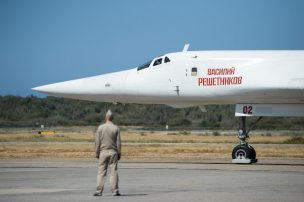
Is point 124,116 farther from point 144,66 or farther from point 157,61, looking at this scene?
point 157,61

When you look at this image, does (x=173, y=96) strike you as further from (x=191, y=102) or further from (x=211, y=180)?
(x=211, y=180)

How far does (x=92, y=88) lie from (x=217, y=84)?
437 cm

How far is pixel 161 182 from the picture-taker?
58.5 feet

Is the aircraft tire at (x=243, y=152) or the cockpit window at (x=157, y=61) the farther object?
the cockpit window at (x=157, y=61)

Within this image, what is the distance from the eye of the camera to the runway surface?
48.3 feet

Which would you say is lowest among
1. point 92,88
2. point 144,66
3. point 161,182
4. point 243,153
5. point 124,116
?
point 161,182

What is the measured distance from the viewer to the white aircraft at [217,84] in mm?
24469

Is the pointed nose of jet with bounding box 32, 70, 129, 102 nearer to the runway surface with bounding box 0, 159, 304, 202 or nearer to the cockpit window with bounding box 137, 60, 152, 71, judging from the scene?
the cockpit window with bounding box 137, 60, 152, 71

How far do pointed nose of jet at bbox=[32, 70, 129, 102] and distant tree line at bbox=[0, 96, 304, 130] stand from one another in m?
53.2

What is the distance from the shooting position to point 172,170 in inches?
857

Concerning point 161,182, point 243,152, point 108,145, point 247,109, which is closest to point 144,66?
point 247,109

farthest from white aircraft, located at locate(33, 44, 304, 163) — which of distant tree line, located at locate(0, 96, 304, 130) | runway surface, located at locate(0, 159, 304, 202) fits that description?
distant tree line, located at locate(0, 96, 304, 130)

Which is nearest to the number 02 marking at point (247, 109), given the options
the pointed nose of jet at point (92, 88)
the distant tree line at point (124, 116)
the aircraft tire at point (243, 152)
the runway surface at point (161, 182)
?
the aircraft tire at point (243, 152)

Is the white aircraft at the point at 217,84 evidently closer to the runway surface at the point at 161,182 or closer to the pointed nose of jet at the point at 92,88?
the pointed nose of jet at the point at 92,88
